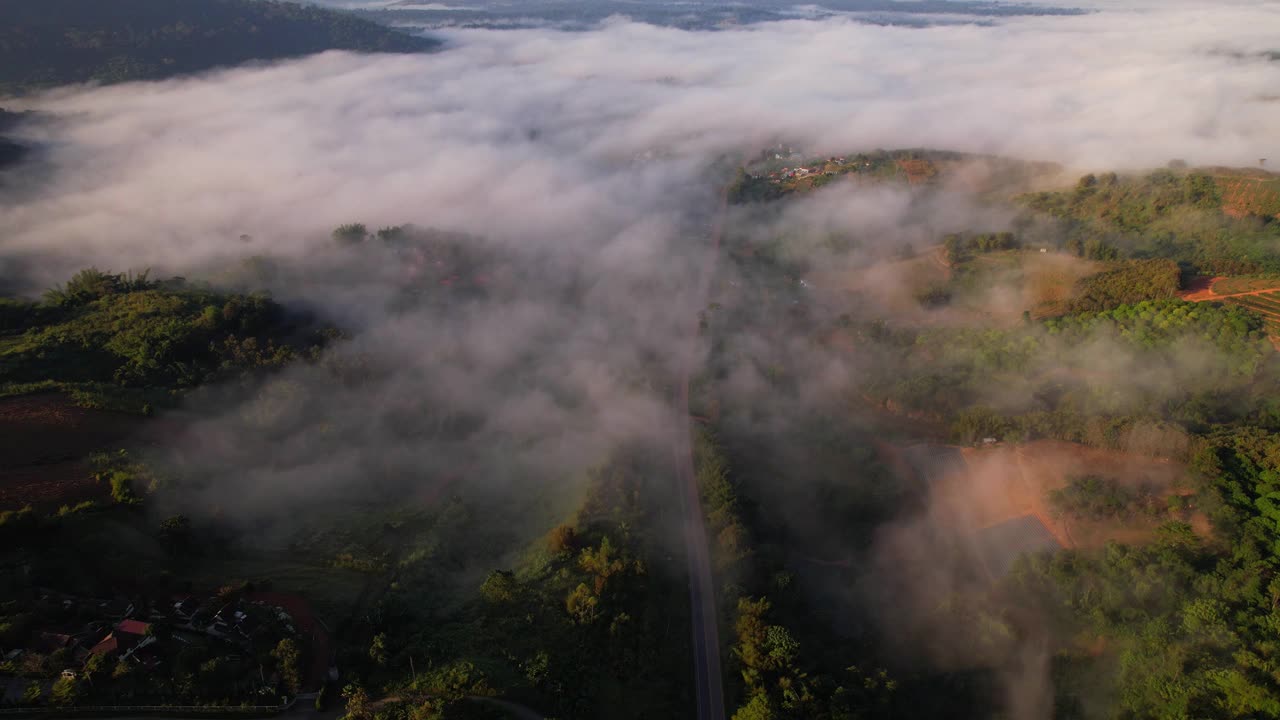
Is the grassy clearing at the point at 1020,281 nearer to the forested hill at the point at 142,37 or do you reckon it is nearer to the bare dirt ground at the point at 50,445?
the bare dirt ground at the point at 50,445

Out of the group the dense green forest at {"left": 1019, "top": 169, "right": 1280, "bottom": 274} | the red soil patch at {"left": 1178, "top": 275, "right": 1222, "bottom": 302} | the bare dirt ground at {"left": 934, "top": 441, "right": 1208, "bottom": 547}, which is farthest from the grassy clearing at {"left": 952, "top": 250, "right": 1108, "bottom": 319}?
the bare dirt ground at {"left": 934, "top": 441, "right": 1208, "bottom": 547}

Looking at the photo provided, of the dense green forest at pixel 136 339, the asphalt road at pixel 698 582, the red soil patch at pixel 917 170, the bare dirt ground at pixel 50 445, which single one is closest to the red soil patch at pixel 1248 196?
the red soil patch at pixel 917 170

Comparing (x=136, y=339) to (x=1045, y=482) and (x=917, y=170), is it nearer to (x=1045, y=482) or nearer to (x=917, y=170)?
(x=1045, y=482)

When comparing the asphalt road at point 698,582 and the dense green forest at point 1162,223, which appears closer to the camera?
the asphalt road at point 698,582

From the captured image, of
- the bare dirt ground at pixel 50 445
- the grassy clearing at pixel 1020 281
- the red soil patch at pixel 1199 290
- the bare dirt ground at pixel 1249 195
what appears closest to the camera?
the bare dirt ground at pixel 50 445

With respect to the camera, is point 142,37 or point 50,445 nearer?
point 50,445

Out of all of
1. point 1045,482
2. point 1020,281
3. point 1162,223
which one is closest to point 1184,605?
point 1045,482

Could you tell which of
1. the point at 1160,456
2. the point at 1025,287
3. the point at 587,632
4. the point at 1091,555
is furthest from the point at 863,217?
the point at 587,632
